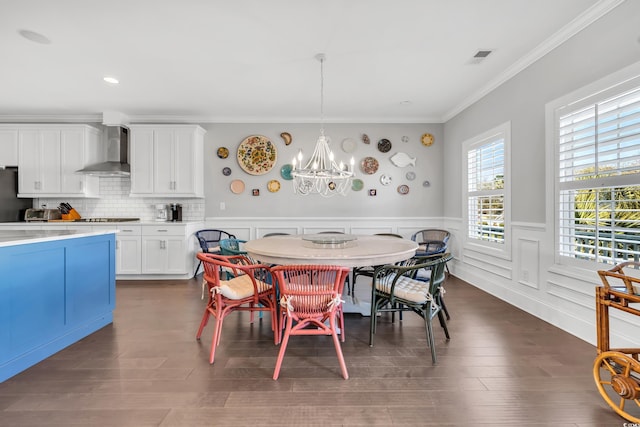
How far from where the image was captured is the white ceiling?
2383 millimetres

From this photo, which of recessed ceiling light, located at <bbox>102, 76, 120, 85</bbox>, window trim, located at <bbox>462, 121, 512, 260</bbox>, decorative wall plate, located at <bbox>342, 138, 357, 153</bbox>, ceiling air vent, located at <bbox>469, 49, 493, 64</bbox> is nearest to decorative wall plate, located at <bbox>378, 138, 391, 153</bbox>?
decorative wall plate, located at <bbox>342, 138, 357, 153</bbox>

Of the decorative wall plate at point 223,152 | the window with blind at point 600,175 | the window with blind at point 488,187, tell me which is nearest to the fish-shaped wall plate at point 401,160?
the window with blind at point 488,187

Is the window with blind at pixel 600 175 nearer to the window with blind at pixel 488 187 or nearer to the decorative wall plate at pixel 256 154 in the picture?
the window with blind at pixel 488 187

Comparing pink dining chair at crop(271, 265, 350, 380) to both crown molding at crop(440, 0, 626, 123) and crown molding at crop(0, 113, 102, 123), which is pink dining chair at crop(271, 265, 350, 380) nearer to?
crown molding at crop(440, 0, 626, 123)

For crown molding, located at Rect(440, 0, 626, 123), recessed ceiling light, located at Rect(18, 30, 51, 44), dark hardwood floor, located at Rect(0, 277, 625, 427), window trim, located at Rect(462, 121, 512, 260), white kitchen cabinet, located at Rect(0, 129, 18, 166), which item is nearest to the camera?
dark hardwood floor, located at Rect(0, 277, 625, 427)

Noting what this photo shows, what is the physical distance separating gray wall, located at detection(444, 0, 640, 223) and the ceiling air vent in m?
0.48

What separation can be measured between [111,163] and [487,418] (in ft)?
18.4

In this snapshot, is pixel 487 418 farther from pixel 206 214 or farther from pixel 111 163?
pixel 111 163

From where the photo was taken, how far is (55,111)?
15.6 feet

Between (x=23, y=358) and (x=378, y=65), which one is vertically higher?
(x=378, y=65)

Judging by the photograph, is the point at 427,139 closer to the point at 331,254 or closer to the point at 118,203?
the point at 331,254

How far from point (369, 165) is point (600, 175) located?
3.17 metres

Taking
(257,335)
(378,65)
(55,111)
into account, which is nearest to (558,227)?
(378,65)

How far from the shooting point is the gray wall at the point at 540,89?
7.31 feet
